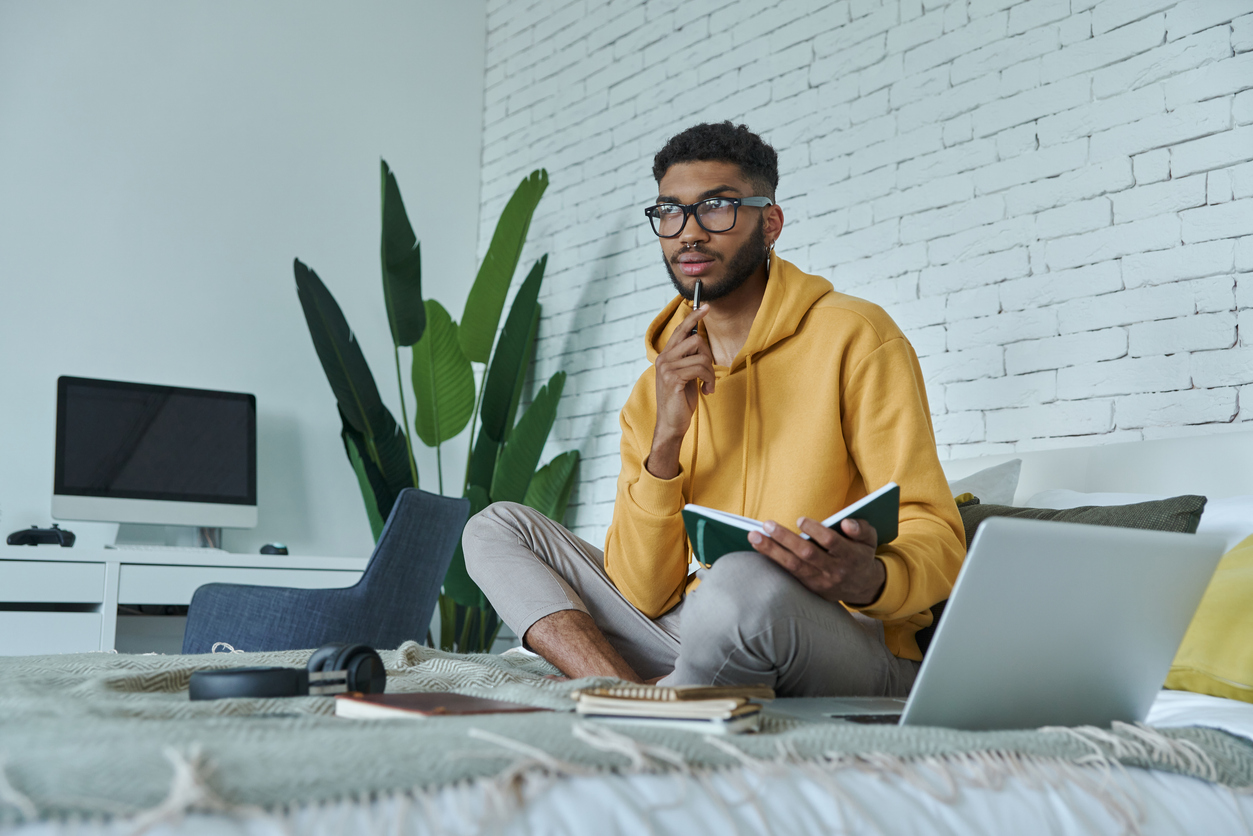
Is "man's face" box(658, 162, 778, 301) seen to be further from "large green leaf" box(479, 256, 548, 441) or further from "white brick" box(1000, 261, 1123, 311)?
"large green leaf" box(479, 256, 548, 441)

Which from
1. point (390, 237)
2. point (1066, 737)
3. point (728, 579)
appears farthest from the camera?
point (390, 237)

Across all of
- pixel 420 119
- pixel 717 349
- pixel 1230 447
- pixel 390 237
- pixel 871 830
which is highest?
pixel 420 119

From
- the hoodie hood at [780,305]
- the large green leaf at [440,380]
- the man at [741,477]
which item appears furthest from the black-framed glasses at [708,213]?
the large green leaf at [440,380]

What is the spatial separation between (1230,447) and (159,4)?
11.7 feet

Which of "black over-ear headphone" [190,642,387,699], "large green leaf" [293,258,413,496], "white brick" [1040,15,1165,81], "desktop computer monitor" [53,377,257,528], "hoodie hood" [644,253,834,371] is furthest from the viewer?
"large green leaf" [293,258,413,496]

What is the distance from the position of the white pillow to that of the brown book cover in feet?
3.36

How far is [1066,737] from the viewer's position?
895 mm

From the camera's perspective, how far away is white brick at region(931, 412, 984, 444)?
2432 millimetres

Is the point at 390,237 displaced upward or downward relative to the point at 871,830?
upward

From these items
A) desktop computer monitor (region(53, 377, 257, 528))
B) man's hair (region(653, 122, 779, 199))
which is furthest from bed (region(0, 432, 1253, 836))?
desktop computer monitor (region(53, 377, 257, 528))

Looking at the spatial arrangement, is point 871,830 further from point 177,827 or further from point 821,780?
point 177,827

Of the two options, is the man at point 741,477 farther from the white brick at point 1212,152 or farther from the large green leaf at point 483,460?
the large green leaf at point 483,460

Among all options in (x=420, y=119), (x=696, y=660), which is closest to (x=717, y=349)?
(x=696, y=660)

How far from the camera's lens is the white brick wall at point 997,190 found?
6.74 ft
